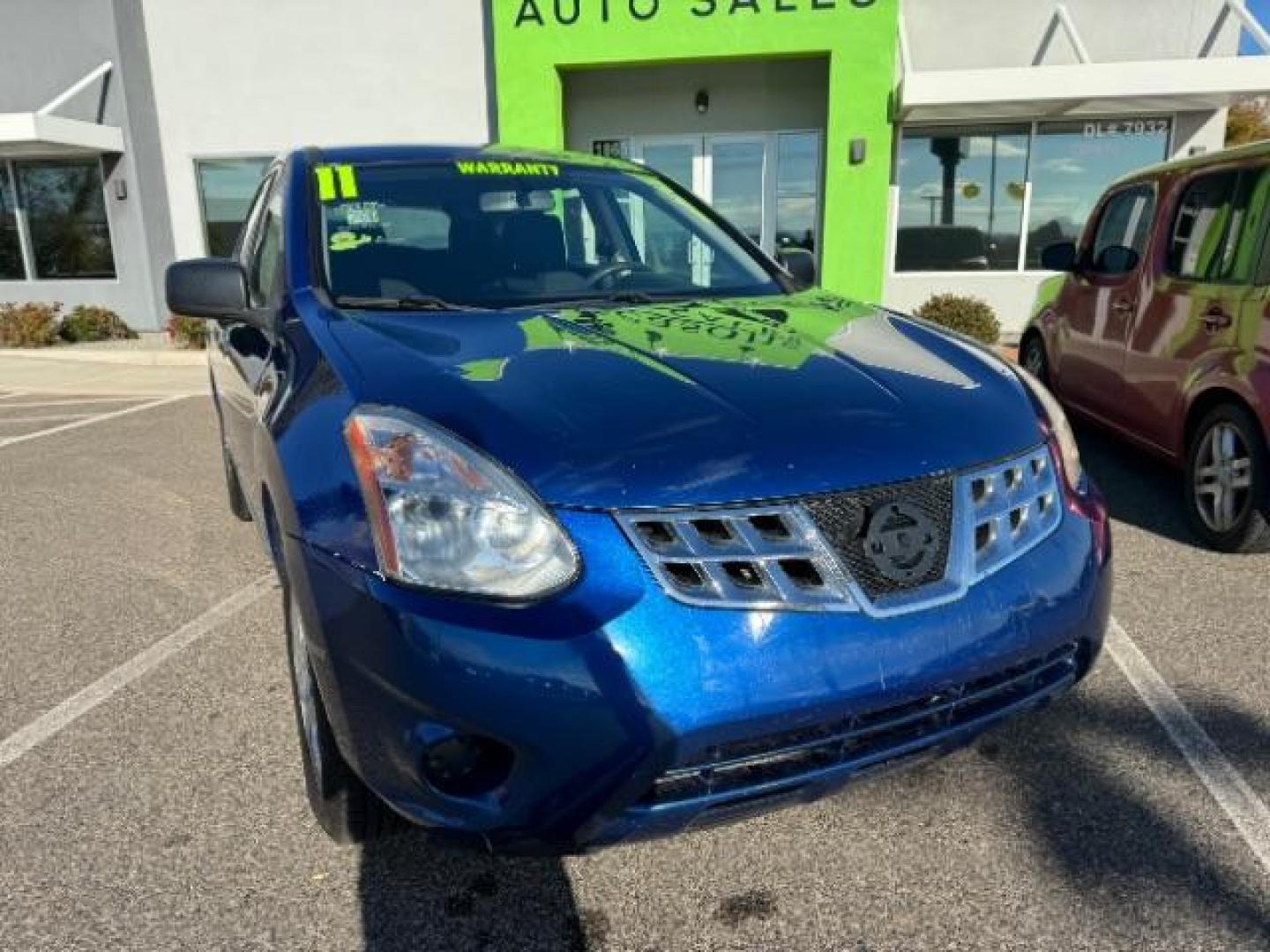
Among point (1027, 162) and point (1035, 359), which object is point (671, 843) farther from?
point (1027, 162)

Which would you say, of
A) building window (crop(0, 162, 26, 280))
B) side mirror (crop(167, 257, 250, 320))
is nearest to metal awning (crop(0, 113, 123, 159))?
building window (crop(0, 162, 26, 280))

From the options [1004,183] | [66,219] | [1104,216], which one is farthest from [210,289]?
[66,219]

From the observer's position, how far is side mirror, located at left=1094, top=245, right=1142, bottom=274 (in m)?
5.19

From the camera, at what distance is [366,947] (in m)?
2.06

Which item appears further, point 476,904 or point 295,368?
point 295,368

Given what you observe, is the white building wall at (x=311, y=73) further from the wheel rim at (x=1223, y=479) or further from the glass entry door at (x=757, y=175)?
the wheel rim at (x=1223, y=479)

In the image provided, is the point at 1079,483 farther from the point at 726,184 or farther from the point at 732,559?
the point at 726,184

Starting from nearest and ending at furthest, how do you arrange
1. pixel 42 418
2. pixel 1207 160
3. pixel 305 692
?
pixel 305 692, pixel 1207 160, pixel 42 418

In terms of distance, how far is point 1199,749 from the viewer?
2760 millimetres

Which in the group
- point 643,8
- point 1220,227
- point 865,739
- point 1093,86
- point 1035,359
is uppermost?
point 643,8

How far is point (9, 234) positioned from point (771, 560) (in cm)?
1565

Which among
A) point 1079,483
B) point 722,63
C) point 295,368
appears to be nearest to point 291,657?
point 295,368

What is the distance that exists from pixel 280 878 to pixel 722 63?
443 inches

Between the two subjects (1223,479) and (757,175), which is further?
(757,175)
